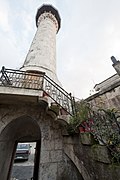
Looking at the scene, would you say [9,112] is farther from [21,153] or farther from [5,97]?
[21,153]

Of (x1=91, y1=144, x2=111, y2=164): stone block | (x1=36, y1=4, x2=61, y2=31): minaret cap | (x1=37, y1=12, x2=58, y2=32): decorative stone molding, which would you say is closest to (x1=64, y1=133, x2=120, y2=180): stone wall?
(x1=91, y1=144, x2=111, y2=164): stone block

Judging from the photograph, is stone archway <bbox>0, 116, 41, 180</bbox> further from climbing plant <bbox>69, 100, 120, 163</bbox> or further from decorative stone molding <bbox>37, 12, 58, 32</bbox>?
decorative stone molding <bbox>37, 12, 58, 32</bbox>

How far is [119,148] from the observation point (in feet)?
6.73

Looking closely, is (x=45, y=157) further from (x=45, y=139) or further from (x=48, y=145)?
(x=45, y=139)

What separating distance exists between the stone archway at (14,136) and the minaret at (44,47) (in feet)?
9.99

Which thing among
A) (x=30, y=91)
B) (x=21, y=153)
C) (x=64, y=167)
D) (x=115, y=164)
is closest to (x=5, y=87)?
(x=30, y=91)

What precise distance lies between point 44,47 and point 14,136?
21.6 ft

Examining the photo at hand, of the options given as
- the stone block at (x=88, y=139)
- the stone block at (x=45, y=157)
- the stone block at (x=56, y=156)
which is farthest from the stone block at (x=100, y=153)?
the stone block at (x=45, y=157)

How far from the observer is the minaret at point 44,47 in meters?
7.54

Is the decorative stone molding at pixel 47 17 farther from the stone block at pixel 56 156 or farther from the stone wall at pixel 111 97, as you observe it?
the stone block at pixel 56 156

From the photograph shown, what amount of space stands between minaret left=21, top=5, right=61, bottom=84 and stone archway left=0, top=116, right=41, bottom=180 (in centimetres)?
305

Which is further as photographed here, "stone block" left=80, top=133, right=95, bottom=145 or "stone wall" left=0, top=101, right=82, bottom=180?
"stone wall" left=0, top=101, right=82, bottom=180

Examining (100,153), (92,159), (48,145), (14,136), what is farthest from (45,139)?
(100,153)

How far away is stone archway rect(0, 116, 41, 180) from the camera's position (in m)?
4.94
